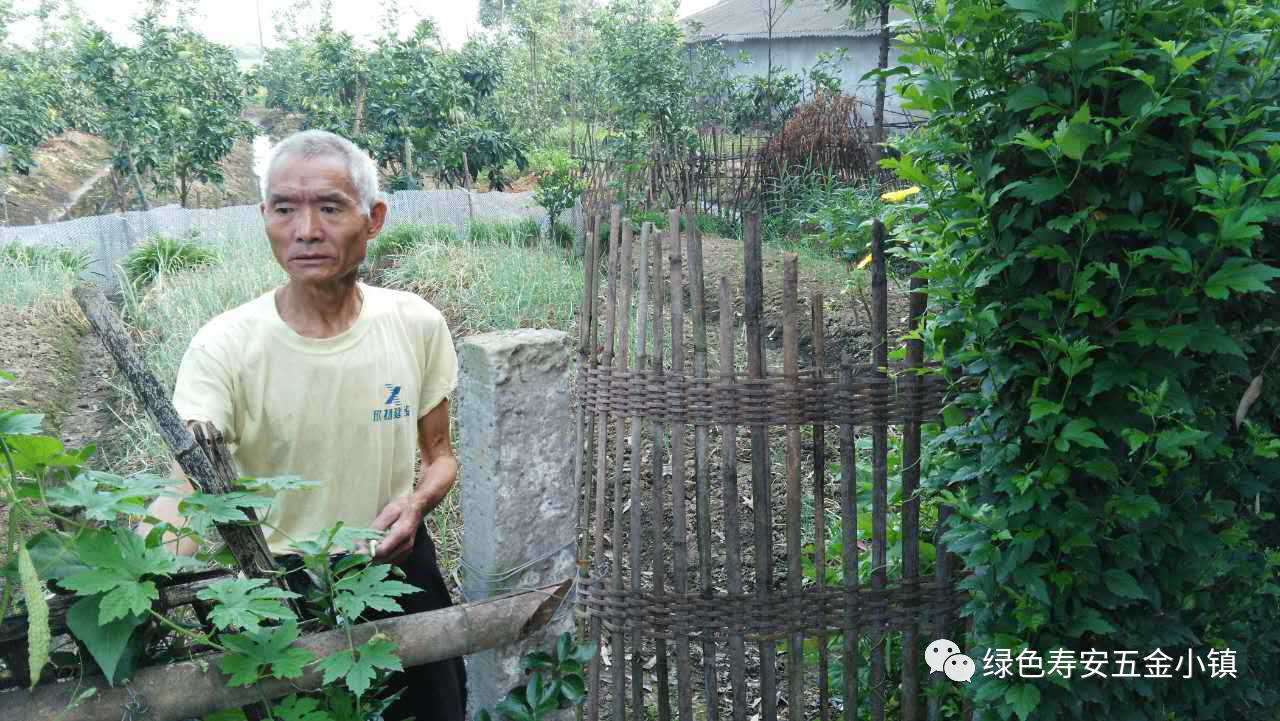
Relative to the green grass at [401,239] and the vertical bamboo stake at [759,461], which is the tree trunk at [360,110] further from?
the vertical bamboo stake at [759,461]

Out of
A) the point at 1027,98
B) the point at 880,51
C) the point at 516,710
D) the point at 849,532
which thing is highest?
the point at 880,51

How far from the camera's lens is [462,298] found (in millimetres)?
7273

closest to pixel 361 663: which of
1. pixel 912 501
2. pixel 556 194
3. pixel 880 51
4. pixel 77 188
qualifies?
pixel 912 501

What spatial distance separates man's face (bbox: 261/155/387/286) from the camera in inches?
79.9

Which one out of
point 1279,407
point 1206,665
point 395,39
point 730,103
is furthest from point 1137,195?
point 730,103

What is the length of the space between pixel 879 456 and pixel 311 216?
1.52 metres

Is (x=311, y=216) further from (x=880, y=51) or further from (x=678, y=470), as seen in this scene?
(x=880, y=51)

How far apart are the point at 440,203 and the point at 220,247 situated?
340 centimetres

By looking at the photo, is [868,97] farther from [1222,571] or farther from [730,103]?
[1222,571]

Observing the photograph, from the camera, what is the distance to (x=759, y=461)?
2.38 metres

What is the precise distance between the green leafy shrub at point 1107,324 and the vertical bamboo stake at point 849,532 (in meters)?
0.23

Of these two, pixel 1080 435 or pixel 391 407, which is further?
pixel 391 407

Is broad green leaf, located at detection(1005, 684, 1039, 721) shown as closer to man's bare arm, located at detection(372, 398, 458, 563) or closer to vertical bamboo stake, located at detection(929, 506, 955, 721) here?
vertical bamboo stake, located at detection(929, 506, 955, 721)

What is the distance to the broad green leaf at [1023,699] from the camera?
2031mm
